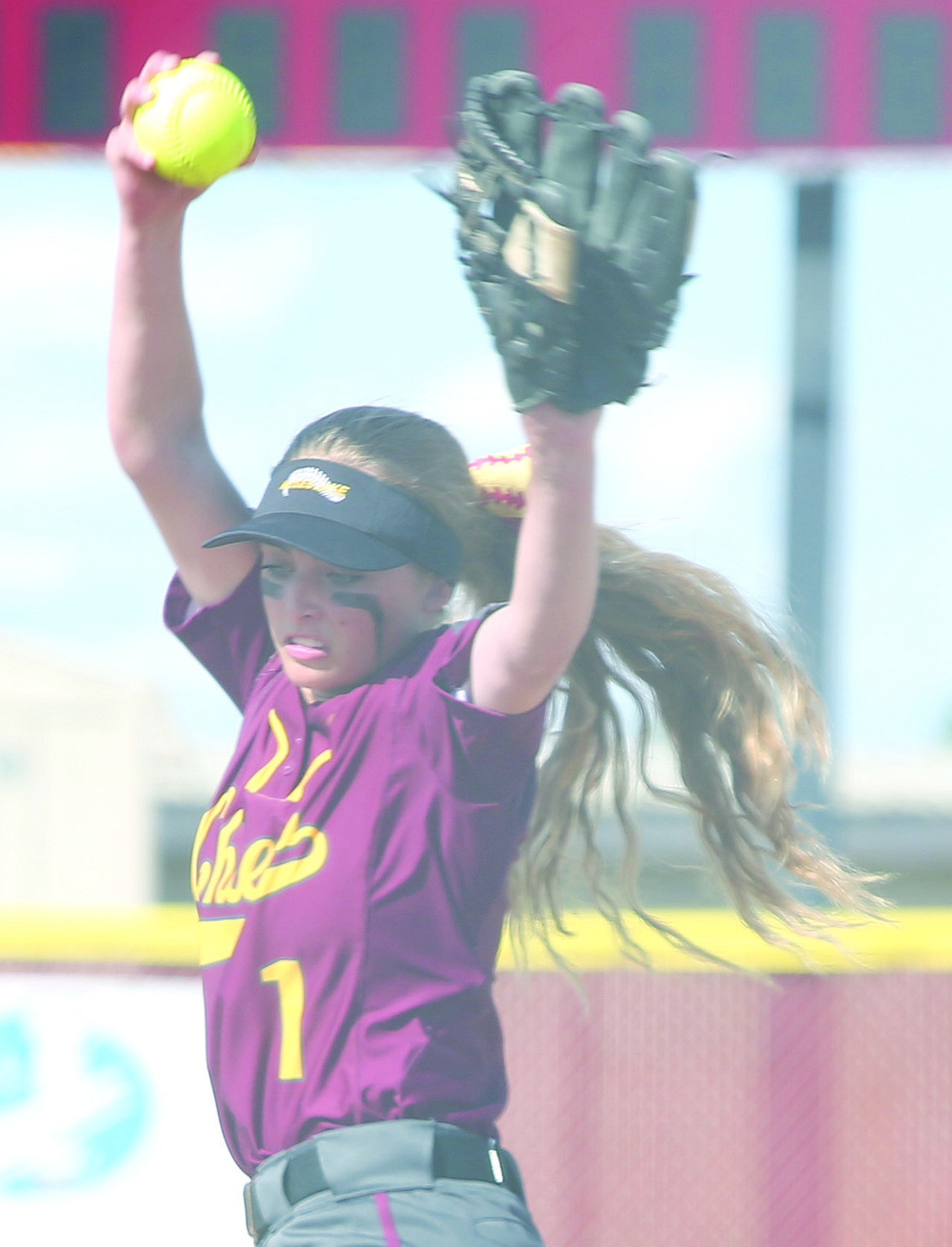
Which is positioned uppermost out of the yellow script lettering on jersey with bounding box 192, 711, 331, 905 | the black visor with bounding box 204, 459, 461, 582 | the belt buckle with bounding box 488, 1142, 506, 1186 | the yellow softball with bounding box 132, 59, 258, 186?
the yellow softball with bounding box 132, 59, 258, 186

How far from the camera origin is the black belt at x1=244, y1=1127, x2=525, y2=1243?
1541mm

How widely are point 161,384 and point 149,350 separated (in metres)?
0.04

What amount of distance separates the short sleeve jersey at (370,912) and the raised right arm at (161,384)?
0.95 feet

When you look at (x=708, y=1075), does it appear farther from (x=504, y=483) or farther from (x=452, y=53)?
(x=452, y=53)

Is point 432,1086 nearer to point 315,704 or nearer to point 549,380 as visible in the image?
point 315,704

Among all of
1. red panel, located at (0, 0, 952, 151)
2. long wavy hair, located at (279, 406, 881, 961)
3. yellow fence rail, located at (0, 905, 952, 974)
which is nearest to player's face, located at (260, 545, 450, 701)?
long wavy hair, located at (279, 406, 881, 961)

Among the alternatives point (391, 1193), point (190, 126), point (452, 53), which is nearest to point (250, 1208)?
point (391, 1193)

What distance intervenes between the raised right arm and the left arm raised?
0.46 m

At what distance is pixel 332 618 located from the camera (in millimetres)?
1684

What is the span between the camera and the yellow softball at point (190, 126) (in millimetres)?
1720

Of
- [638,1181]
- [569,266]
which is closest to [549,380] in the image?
[569,266]

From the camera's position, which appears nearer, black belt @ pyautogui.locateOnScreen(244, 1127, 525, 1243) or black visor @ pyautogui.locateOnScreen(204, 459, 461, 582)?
black belt @ pyautogui.locateOnScreen(244, 1127, 525, 1243)

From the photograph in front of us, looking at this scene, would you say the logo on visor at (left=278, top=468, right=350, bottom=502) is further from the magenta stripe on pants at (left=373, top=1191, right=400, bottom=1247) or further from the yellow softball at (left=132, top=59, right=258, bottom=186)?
→ the magenta stripe on pants at (left=373, top=1191, right=400, bottom=1247)

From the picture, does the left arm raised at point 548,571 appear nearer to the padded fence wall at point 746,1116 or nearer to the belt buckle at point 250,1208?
the belt buckle at point 250,1208
